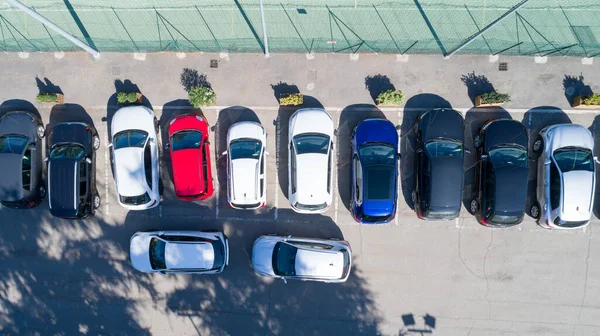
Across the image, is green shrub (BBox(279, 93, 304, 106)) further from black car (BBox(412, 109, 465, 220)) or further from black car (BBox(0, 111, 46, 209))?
black car (BBox(0, 111, 46, 209))

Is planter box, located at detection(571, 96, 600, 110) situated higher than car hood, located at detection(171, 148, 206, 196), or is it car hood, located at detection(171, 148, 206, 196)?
planter box, located at detection(571, 96, 600, 110)

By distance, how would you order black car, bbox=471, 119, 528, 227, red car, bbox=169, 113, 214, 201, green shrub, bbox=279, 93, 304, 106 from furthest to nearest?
green shrub, bbox=279, 93, 304, 106, red car, bbox=169, 113, 214, 201, black car, bbox=471, 119, 528, 227

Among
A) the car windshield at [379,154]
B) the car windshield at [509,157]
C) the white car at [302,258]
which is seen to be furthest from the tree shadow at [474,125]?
the white car at [302,258]

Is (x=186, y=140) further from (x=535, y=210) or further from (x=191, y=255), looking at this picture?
(x=535, y=210)

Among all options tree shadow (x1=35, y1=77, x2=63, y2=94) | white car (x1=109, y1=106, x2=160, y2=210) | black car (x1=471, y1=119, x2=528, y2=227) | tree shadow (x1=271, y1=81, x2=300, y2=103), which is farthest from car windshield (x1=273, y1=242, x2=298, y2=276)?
tree shadow (x1=35, y1=77, x2=63, y2=94)

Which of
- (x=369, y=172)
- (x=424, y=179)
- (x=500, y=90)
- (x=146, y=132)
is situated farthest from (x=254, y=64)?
(x=500, y=90)

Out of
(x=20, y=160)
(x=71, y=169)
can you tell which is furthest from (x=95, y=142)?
(x=20, y=160)

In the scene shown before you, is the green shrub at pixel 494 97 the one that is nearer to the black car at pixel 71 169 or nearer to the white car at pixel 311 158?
the white car at pixel 311 158
